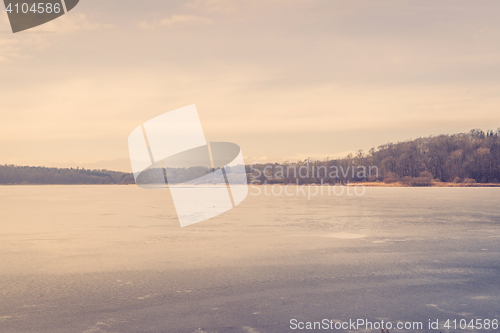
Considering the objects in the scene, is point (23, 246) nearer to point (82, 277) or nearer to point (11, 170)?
point (82, 277)

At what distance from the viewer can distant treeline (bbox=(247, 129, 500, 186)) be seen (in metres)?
92.6

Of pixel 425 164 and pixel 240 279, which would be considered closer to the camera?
pixel 240 279

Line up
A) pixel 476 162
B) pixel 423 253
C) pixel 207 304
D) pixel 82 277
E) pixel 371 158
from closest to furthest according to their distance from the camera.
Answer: pixel 207 304
pixel 82 277
pixel 423 253
pixel 476 162
pixel 371 158

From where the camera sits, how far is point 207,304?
18.2ft

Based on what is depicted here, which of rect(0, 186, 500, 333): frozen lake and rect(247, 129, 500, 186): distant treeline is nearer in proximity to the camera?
rect(0, 186, 500, 333): frozen lake

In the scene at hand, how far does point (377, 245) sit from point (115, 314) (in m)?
7.94

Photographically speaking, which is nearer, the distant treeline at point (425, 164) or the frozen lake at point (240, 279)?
the frozen lake at point (240, 279)

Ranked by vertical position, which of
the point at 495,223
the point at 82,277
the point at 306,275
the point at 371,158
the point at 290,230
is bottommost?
the point at 371,158

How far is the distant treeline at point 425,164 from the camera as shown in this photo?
9262cm

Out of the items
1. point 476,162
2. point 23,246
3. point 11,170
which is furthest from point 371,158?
point 11,170

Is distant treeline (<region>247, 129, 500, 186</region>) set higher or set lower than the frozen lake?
lower

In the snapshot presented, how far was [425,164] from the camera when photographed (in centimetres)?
10469

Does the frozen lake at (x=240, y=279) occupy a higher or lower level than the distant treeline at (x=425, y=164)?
higher

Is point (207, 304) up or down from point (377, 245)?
up
